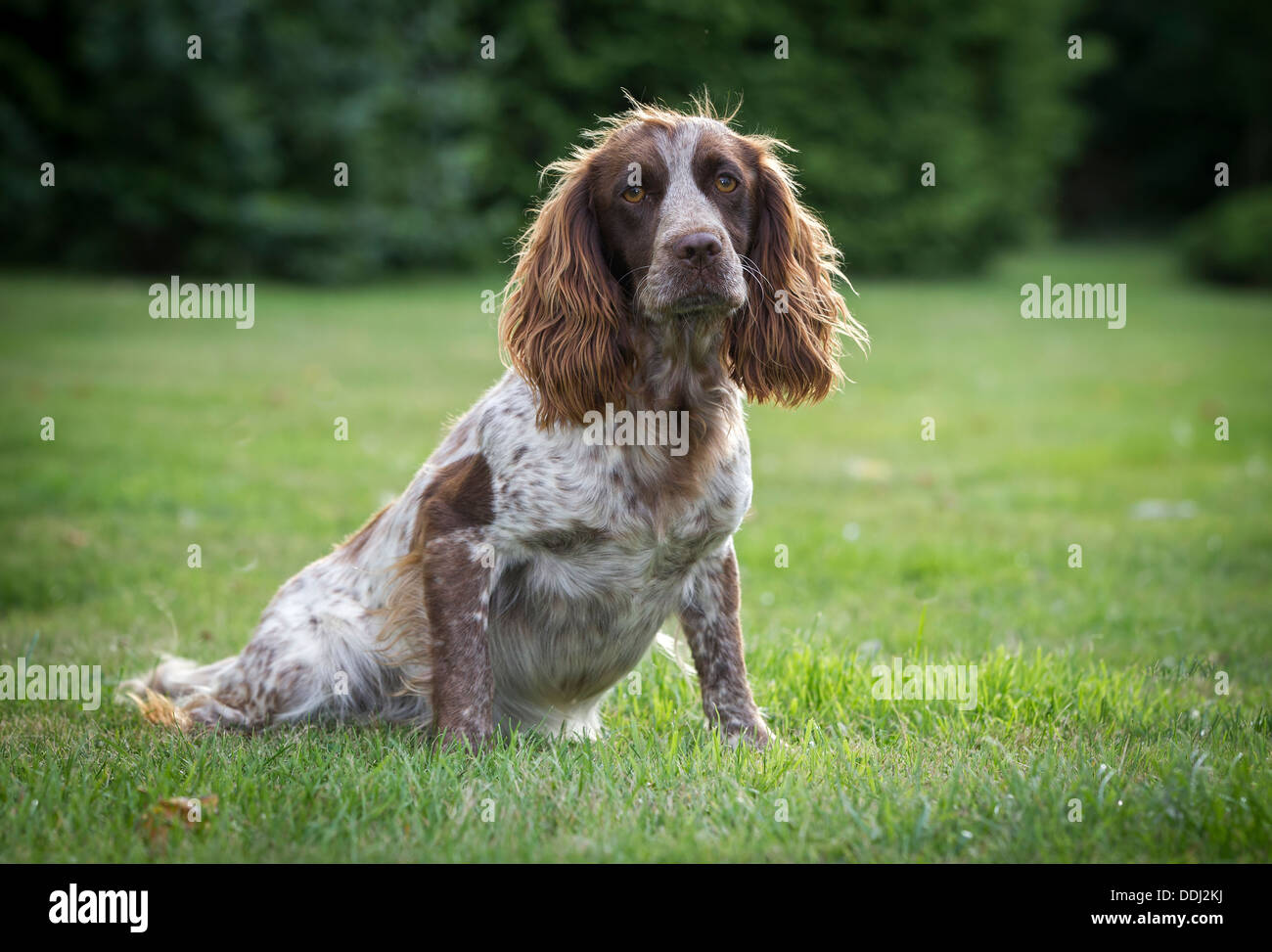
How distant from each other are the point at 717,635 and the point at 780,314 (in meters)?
1.06

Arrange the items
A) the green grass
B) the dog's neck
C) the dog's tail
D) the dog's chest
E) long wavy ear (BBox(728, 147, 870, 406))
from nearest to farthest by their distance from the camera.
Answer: the green grass, the dog's chest, the dog's neck, long wavy ear (BBox(728, 147, 870, 406)), the dog's tail

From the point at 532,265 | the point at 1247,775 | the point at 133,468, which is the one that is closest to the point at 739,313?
the point at 532,265

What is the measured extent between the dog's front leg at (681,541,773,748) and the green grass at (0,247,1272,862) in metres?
0.18

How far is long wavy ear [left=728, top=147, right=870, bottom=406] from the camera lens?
12.8 feet

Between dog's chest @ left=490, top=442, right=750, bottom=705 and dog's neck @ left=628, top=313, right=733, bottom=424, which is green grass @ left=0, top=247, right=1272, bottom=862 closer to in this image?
Answer: dog's chest @ left=490, top=442, right=750, bottom=705

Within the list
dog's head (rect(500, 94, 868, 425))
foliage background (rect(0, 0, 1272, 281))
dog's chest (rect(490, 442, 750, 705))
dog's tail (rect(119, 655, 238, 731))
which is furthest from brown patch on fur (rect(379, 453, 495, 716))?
foliage background (rect(0, 0, 1272, 281))

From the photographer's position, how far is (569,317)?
3.70 m

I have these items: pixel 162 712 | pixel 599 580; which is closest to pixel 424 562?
pixel 599 580

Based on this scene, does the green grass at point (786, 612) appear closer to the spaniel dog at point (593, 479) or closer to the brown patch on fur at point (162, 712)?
the brown patch on fur at point (162, 712)

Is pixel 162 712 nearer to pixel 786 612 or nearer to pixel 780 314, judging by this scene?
pixel 780 314

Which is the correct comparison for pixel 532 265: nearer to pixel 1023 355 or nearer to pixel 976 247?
pixel 1023 355

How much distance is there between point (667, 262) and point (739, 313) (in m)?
0.46

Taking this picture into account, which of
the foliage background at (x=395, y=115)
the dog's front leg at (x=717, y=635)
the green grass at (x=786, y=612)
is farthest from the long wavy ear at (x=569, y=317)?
the foliage background at (x=395, y=115)

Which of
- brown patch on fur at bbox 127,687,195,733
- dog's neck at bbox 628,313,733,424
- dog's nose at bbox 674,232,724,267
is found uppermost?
dog's nose at bbox 674,232,724,267
